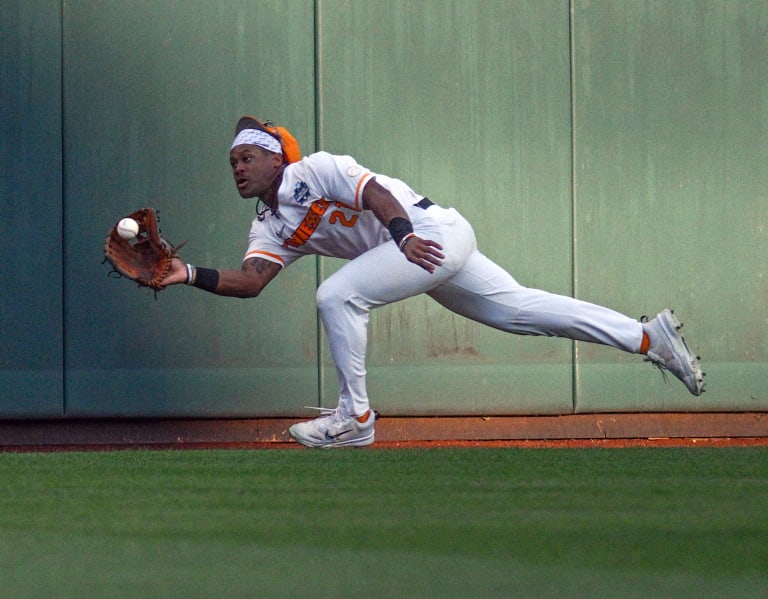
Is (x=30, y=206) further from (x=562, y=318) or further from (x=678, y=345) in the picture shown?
(x=678, y=345)

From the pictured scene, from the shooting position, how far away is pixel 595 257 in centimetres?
841

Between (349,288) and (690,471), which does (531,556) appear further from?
(349,288)

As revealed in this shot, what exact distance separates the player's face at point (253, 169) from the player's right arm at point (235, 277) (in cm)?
33

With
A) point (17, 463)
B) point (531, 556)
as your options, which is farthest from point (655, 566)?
point (17, 463)

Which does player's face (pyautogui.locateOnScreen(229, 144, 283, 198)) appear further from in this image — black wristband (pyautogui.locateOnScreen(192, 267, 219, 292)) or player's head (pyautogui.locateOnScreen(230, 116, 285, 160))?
black wristband (pyautogui.locateOnScreen(192, 267, 219, 292))

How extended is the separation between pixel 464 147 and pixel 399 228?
114 inches

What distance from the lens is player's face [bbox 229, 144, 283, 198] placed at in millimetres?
5980

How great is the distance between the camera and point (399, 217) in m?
5.57

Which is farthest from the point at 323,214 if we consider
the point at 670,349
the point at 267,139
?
the point at 670,349

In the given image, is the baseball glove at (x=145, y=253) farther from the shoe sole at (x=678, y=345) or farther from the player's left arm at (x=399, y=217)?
the shoe sole at (x=678, y=345)

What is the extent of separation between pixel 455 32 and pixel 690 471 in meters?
4.16

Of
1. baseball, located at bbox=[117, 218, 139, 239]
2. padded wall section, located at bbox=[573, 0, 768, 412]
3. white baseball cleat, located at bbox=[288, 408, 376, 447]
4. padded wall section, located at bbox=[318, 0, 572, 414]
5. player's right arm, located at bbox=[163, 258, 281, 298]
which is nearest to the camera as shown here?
baseball, located at bbox=[117, 218, 139, 239]

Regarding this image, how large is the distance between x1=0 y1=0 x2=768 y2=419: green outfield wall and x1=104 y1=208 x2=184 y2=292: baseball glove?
7.68ft

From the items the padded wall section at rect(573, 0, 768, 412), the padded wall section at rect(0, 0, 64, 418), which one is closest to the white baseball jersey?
the padded wall section at rect(0, 0, 64, 418)
